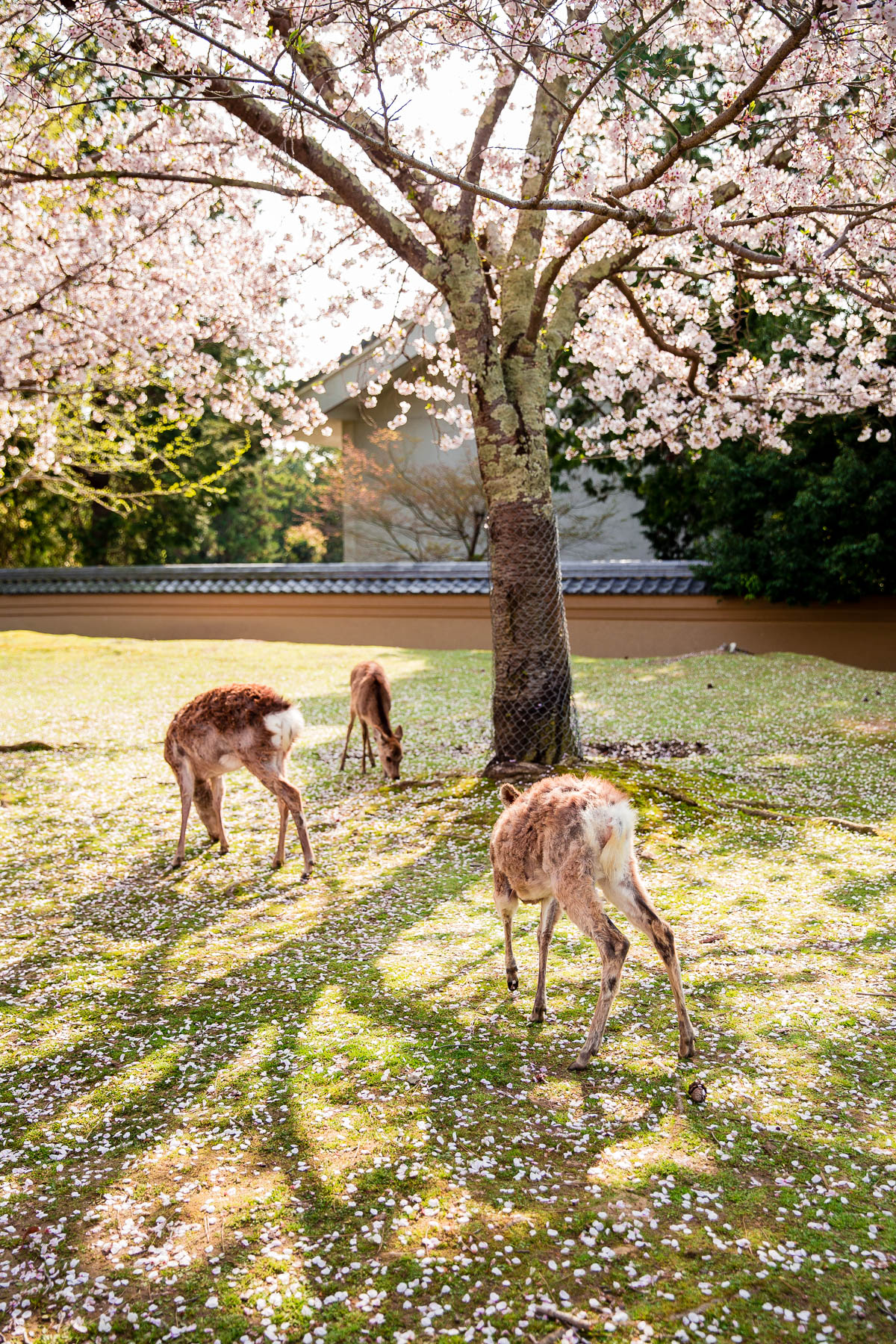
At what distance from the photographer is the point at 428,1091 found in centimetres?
388

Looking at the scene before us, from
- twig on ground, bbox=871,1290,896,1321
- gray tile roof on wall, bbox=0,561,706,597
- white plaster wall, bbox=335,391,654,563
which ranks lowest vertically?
twig on ground, bbox=871,1290,896,1321

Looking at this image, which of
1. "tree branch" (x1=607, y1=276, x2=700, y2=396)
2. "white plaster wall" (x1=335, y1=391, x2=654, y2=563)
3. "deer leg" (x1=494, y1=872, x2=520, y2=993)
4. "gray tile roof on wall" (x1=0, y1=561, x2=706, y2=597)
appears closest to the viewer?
"deer leg" (x1=494, y1=872, x2=520, y2=993)

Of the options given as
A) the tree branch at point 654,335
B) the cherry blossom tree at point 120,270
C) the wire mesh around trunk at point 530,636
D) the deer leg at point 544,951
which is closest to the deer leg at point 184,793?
the wire mesh around trunk at point 530,636

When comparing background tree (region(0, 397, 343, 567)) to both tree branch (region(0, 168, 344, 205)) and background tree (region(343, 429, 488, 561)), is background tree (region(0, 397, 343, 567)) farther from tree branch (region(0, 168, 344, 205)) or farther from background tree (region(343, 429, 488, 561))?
tree branch (region(0, 168, 344, 205))

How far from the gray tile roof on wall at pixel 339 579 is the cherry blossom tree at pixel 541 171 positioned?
7357mm

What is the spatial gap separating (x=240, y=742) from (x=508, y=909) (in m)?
2.52

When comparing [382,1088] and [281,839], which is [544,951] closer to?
[382,1088]

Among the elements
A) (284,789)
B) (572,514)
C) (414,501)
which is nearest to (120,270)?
(284,789)

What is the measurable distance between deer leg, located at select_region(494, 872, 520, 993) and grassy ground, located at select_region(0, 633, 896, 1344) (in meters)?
0.10

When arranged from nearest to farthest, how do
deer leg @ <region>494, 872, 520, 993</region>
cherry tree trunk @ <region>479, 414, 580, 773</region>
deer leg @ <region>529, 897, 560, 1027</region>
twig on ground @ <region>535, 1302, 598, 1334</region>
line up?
twig on ground @ <region>535, 1302, 598, 1334</region> → deer leg @ <region>529, 897, 560, 1027</region> → deer leg @ <region>494, 872, 520, 993</region> → cherry tree trunk @ <region>479, 414, 580, 773</region>

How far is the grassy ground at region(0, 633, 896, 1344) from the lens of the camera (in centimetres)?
281

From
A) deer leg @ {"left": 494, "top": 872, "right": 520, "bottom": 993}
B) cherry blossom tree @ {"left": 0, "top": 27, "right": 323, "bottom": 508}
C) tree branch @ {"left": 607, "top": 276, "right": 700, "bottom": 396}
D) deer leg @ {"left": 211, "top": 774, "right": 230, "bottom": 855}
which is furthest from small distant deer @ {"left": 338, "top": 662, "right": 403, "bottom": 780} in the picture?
deer leg @ {"left": 494, "top": 872, "right": 520, "bottom": 993}

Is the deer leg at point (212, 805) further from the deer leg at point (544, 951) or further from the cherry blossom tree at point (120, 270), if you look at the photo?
the cherry blossom tree at point (120, 270)

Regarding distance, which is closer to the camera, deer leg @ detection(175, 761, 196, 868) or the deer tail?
the deer tail
